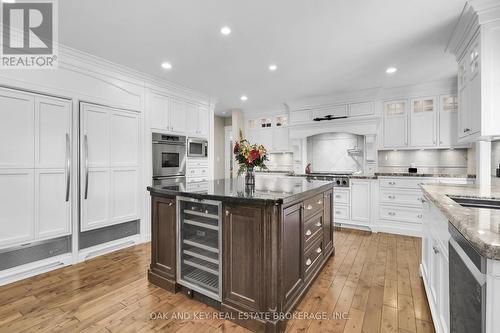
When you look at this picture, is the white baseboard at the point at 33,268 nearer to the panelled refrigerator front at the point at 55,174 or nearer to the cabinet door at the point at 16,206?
the panelled refrigerator front at the point at 55,174

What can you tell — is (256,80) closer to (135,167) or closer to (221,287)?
(135,167)

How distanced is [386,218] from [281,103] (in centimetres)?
326

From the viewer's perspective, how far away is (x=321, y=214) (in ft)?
8.51

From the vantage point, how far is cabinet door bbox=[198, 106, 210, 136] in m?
4.69

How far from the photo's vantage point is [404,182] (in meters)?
3.96

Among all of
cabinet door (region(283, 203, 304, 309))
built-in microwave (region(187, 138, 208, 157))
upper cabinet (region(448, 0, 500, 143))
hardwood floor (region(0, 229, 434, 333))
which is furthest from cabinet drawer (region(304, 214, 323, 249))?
built-in microwave (region(187, 138, 208, 157))

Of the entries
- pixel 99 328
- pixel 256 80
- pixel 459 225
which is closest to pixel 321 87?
pixel 256 80

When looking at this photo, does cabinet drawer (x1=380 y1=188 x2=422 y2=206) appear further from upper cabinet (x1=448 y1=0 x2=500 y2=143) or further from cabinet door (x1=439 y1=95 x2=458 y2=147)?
upper cabinet (x1=448 y1=0 x2=500 y2=143)

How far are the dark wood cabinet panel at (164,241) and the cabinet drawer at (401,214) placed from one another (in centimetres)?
363

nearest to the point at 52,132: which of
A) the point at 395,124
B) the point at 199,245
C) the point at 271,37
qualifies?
the point at 199,245

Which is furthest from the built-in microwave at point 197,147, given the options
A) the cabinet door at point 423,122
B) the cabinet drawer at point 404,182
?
the cabinet door at point 423,122

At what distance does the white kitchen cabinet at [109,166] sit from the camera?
2951mm

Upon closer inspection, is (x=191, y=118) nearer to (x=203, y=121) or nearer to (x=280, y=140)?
(x=203, y=121)

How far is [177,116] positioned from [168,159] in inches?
31.8
